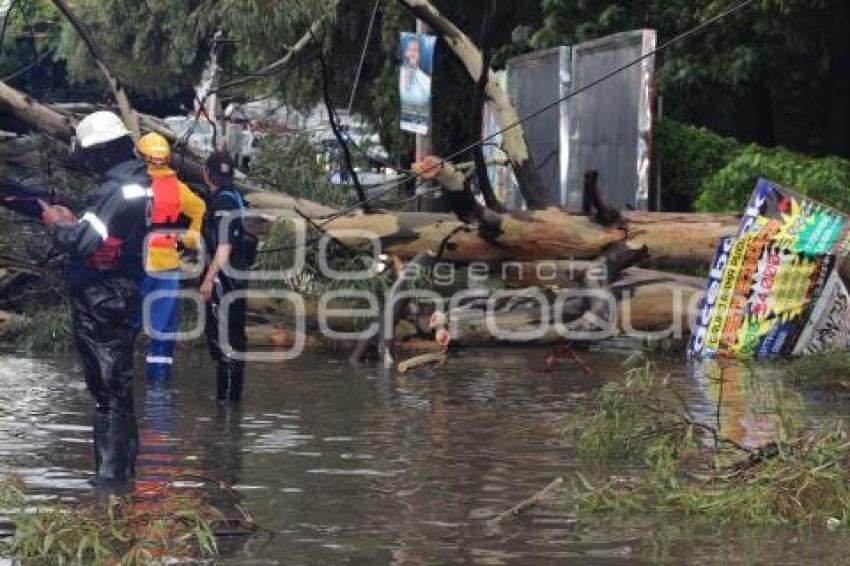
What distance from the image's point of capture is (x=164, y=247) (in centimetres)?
1262

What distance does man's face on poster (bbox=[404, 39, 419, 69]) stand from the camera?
21109mm

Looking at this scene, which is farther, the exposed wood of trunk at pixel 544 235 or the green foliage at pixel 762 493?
the exposed wood of trunk at pixel 544 235

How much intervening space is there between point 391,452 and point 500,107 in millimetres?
7515

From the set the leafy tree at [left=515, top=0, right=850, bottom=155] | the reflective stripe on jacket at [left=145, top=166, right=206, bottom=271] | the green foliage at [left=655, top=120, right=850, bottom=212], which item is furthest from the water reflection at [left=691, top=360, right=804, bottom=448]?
the leafy tree at [left=515, top=0, right=850, bottom=155]

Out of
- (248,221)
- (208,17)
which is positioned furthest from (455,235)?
(208,17)

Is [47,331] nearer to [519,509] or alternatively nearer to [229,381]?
[229,381]

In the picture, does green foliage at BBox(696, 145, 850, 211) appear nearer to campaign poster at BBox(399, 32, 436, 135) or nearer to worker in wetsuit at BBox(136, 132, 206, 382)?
campaign poster at BBox(399, 32, 436, 135)

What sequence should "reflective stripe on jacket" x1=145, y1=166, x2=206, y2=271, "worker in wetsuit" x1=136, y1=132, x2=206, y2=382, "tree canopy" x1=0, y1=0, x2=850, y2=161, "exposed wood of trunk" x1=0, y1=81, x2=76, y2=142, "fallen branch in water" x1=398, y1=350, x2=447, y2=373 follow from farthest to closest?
"tree canopy" x1=0, y1=0, x2=850, y2=161 < "exposed wood of trunk" x1=0, y1=81, x2=76, y2=142 < "fallen branch in water" x1=398, y1=350, x2=447, y2=373 < "reflective stripe on jacket" x1=145, y1=166, x2=206, y2=271 < "worker in wetsuit" x1=136, y1=132, x2=206, y2=382

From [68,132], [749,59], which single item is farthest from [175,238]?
[749,59]

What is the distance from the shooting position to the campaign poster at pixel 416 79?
21000 millimetres

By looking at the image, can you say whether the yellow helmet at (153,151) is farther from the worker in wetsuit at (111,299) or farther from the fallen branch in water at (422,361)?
the fallen branch in water at (422,361)

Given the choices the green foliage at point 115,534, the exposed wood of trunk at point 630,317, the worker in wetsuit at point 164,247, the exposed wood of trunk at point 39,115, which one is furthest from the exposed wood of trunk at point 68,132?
the green foliage at point 115,534

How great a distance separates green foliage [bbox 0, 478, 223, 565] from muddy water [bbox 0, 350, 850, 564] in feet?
0.61

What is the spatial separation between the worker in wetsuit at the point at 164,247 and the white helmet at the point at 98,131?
86 cm
